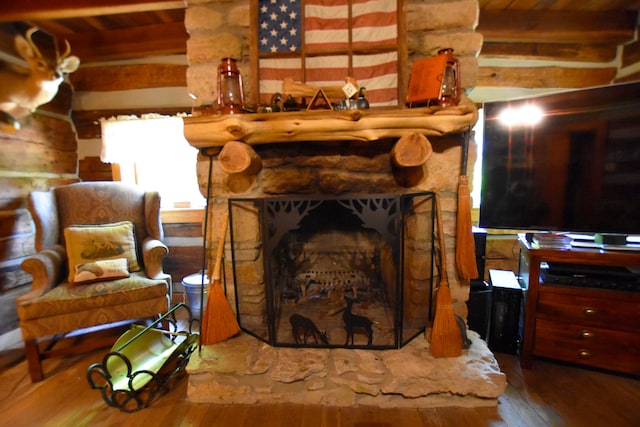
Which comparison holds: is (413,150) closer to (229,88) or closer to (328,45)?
(328,45)

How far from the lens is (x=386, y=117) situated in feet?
4.10

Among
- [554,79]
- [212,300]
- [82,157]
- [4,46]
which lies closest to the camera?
[4,46]

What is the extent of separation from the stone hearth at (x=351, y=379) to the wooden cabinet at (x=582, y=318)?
44 centimetres

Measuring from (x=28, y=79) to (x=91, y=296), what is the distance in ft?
3.88

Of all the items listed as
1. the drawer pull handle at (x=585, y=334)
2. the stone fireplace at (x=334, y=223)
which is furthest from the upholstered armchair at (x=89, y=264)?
the drawer pull handle at (x=585, y=334)

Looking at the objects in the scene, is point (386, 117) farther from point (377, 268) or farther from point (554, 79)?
point (554, 79)

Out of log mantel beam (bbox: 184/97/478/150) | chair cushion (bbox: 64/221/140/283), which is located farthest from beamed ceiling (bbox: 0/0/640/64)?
chair cushion (bbox: 64/221/140/283)

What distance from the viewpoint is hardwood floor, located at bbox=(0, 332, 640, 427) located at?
3.97 ft

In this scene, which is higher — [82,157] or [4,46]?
[4,46]

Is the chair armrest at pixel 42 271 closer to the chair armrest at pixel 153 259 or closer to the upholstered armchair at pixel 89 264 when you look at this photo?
the upholstered armchair at pixel 89 264

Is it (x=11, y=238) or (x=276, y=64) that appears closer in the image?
(x=276, y=64)

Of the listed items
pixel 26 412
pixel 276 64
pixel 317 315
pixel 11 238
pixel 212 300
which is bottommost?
pixel 26 412

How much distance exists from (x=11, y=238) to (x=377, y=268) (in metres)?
2.65

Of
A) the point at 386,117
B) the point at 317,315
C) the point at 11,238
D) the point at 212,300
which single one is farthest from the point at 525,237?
the point at 11,238
